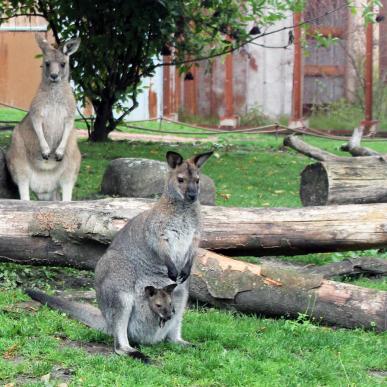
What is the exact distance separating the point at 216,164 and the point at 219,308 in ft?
22.2

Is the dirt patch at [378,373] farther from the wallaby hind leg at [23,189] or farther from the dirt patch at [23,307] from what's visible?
the wallaby hind leg at [23,189]

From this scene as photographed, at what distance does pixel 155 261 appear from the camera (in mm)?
4938

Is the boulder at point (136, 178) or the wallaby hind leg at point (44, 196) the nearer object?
the wallaby hind leg at point (44, 196)

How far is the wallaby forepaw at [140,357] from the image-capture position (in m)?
4.54

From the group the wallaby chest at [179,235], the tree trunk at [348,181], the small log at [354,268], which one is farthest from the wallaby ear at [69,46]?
the wallaby chest at [179,235]

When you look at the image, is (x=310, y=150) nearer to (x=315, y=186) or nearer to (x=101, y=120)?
(x=315, y=186)

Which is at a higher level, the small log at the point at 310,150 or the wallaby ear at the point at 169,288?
the small log at the point at 310,150

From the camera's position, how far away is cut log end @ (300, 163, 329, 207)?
8.09m

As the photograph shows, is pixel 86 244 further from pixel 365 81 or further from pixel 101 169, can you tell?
pixel 365 81

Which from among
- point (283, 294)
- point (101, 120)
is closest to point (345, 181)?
point (283, 294)

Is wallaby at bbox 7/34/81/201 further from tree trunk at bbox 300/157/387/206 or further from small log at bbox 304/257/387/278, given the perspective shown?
small log at bbox 304/257/387/278

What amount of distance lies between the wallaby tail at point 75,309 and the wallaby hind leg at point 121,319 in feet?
1.33

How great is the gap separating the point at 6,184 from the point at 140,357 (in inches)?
159

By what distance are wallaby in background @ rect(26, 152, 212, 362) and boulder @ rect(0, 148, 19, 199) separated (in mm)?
3354
